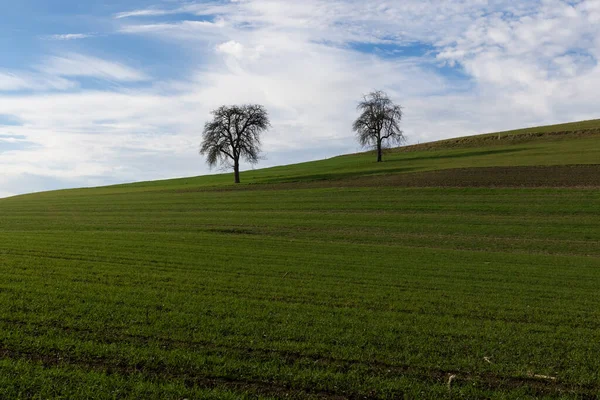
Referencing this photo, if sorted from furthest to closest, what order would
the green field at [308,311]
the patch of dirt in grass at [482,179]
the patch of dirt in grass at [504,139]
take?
the patch of dirt in grass at [504,139] < the patch of dirt in grass at [482,179] < the green field at [308,311]

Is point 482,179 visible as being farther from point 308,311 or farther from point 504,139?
point 504,139

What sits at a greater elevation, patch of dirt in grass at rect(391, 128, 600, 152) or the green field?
patch of dirt in grass at rect(391, 128, 600, 152)

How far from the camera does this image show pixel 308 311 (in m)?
11.6

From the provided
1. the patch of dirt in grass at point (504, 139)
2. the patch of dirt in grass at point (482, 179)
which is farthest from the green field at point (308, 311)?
the patch of dirt in grass at point (504, 139)

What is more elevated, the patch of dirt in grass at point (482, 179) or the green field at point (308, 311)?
the patch of dirt in grass at point (482, 179)

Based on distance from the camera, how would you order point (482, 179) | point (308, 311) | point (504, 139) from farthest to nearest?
point (504, 139)
point (482, 179)
point (308, 311)

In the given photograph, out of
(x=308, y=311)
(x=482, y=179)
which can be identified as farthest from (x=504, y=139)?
(x=308, y=311)

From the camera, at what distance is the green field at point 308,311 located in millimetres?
7684

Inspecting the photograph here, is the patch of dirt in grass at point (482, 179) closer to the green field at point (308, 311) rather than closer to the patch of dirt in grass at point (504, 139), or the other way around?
the green field at point (308, 311)

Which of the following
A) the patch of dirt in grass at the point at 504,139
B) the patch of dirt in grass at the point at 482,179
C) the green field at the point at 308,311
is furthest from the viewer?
A: the patch of dirt in grass at the point at 504,139

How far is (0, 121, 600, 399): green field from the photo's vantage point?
7.68 meters

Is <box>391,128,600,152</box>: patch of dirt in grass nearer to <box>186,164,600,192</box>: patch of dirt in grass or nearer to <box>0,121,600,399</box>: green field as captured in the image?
<box>186,164,600,192</box>: patch of dirt in grass

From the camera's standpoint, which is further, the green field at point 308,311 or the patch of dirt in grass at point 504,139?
the patch of dirt in grass at point 504,139

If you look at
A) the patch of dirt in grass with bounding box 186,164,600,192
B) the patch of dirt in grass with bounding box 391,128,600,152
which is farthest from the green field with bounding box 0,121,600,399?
the patch of dirt in grass with bounding box 391,128,600,152
